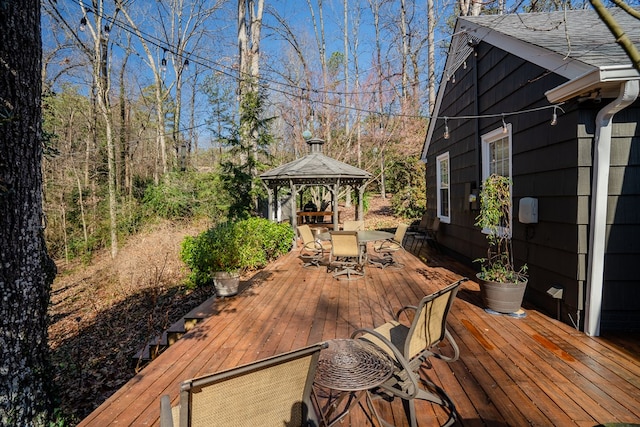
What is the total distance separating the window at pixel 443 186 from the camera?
26.7 feet

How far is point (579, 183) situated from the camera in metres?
3.41

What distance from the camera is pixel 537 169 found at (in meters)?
4.16

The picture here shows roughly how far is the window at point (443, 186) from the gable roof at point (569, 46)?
2.69 metres

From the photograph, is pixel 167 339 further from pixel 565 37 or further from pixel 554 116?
pixel 565 37

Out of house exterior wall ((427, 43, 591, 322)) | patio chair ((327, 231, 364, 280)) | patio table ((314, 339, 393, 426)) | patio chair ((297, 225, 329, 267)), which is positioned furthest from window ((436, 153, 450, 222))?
patio table ((314, 339, 393, 426))

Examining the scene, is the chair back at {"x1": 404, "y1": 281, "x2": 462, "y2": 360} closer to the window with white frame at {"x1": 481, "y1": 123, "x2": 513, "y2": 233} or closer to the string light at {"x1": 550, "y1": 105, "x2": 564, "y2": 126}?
the string light at {"x1": 550, "y1": 105, "x2": 564, "y2": 126}

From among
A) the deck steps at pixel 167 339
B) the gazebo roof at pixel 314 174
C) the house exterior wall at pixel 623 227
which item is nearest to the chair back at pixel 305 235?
the gazebo roof at pixel 314 174

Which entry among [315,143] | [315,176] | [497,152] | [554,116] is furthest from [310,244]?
[554,116]

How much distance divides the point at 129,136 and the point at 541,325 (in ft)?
55.3

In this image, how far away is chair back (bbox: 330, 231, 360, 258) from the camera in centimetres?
582

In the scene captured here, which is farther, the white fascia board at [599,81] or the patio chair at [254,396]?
the white fascia board at [599,81]

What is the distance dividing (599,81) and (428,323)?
9.25ft

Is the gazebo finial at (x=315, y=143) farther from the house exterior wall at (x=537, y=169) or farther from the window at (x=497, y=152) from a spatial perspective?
the window at (x=497, y=152)

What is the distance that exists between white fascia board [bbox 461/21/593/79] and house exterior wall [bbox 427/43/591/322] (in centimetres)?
12
